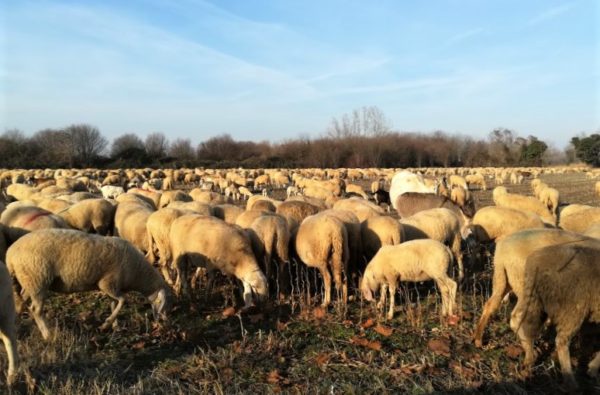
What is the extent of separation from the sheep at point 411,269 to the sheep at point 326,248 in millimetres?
523

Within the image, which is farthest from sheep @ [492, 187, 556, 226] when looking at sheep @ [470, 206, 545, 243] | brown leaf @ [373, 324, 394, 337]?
brown leaf @ [373, 324, 394, 337]

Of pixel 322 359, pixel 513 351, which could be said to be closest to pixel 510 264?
pixel 513 351

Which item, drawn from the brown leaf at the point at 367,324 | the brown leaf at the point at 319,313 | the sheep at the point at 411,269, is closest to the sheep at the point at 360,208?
the sheep at the point at 411,269

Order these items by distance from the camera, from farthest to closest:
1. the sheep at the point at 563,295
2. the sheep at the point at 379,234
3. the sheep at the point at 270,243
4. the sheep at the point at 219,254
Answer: the sheep at the point at 379,234, the sheep at the point at 270,243, the sheep at the point at 219,254, the sheep at the point at 563,295

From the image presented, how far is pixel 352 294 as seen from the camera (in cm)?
841

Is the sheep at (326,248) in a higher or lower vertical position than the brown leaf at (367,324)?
higher

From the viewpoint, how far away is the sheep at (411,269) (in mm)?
7074

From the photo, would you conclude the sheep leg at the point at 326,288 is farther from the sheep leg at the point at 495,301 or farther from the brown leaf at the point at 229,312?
the sheep leg at the point at 495,301

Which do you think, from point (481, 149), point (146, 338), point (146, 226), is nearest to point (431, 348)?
point (146, 338)

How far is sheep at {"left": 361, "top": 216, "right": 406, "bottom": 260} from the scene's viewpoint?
882 cm

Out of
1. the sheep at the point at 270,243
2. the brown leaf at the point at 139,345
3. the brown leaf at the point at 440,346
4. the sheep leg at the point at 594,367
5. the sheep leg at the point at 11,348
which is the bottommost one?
the brown leaf at the point at 139,345

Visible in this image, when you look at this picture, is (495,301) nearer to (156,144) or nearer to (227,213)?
(227,213)

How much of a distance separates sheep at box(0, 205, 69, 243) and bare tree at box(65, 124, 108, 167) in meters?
65.0

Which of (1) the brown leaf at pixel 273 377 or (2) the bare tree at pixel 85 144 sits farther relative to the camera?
(2) the bare tree at pixel 85 144
